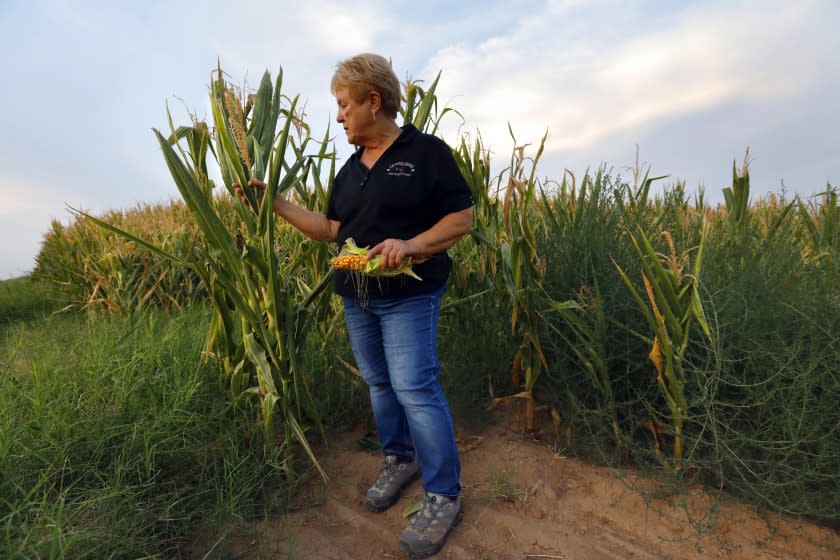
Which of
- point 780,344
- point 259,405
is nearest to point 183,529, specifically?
point 259,405

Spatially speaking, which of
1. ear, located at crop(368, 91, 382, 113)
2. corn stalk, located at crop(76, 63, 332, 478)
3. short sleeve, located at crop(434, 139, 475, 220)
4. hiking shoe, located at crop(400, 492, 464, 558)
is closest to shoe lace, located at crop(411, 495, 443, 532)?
hiking shoe, located at crop(400, 492, 464, 558)

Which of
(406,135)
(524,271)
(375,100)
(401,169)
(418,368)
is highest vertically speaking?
(375,100)

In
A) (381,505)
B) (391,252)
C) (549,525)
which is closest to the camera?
(391,252)

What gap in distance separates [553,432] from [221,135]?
6.68 ft

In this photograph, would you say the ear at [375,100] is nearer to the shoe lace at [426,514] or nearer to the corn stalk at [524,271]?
the corn stalk at [524,271]

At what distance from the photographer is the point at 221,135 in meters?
1.99

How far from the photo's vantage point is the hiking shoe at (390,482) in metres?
2.25

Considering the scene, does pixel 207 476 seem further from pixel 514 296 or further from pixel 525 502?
pixel 514 296

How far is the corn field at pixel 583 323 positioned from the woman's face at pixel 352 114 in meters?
0.26

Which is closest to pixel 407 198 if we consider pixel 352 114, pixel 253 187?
pixel 352 114

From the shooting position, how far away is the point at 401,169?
1.95m

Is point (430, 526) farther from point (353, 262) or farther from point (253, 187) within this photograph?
point (253, 187)

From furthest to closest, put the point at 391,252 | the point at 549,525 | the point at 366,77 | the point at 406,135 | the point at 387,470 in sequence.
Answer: the point at 387,470 → the point at 549,525 → the point at 406,135 → the point at 366,77 → the point at 391,252

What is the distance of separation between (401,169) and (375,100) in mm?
271
